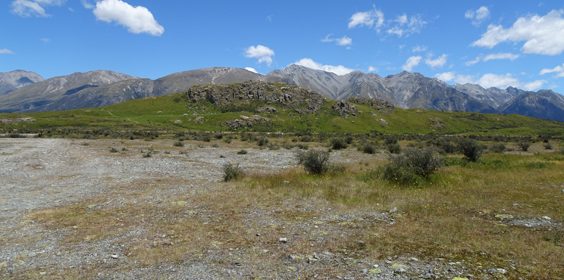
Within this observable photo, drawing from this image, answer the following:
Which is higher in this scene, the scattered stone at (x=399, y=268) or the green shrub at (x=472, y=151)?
the green shrub at (x=472, y=151)

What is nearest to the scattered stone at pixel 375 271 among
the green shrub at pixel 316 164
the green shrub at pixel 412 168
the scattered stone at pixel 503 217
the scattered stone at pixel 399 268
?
the scattered stone at pixel 399 268

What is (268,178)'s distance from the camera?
30594mm

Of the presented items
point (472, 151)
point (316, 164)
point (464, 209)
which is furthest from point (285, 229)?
point (472, 151)

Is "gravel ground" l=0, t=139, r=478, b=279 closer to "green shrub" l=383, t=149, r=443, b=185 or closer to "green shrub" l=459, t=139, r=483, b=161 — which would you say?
"green shrub" l=383, t=149, r=443, b=185

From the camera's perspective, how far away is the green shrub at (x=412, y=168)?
26.9 metres

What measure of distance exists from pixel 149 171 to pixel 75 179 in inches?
246

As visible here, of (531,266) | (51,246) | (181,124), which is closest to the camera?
(531,266)

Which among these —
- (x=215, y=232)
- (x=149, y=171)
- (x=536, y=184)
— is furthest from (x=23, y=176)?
(x=536, y=184)

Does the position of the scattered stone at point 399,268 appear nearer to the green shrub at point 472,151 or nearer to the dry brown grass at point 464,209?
the dry brown grass at point 464,209

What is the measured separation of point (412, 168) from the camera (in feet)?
92.4

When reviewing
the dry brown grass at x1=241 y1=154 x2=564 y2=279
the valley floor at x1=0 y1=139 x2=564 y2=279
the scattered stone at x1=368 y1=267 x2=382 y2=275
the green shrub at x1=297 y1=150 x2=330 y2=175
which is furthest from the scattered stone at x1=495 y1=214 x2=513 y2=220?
the green shrub at x1=297 y1=150 x2=330 y2=175

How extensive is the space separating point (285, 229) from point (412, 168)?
1459cm

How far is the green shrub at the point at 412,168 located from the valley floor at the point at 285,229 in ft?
4.06

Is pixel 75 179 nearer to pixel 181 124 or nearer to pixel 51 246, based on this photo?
pixel 51 246
